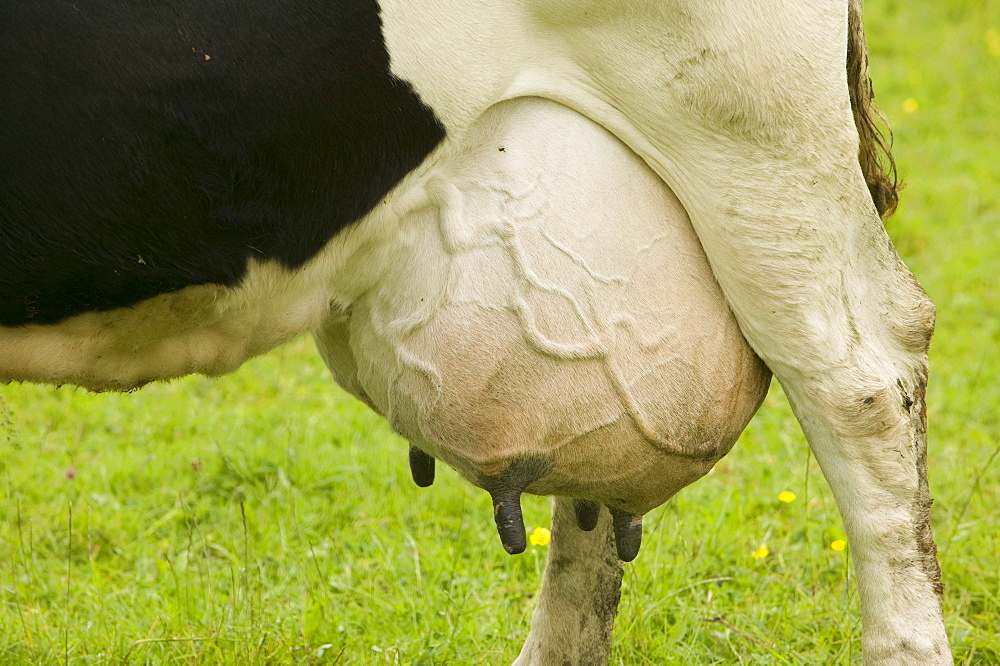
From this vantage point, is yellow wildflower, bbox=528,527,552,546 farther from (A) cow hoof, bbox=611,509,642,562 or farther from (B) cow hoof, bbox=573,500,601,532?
(A) cow hoof, bbox=611,509,642,562

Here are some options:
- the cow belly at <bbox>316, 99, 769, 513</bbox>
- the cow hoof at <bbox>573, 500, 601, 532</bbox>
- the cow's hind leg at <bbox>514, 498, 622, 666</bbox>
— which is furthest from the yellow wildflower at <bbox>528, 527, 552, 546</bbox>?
the cow belly at <bbox>316, 99, 769, 513</bbox>

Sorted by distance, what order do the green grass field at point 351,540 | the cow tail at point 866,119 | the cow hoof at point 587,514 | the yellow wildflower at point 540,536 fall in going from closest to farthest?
1. the cow tail at point 866,119
2. the cow hoof at point 587,514
3. the green grass field at point 351,540
4. the yellow wildflower at point 540,536

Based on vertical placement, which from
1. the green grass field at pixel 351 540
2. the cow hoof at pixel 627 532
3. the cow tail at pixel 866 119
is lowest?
the green grass field at pixel 351 540

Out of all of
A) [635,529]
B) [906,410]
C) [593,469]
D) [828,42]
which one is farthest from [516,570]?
[828,42]

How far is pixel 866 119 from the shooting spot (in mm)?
2186

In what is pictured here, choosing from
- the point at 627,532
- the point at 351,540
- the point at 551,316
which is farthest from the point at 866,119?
the point at 351,540

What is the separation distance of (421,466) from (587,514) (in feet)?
1.18

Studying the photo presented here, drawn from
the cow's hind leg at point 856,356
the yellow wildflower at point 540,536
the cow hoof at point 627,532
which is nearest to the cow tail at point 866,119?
the cow's hind leg at point 856,356

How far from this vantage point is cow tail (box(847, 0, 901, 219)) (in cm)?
211

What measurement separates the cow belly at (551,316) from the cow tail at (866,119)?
0.43 meters

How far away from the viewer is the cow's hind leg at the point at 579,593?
8.12 feet

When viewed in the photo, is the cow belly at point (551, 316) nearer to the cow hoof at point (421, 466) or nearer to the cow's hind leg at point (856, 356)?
the cow's hind leg at point (856, 356)

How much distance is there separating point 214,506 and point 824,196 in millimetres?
2291

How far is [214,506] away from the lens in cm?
357
